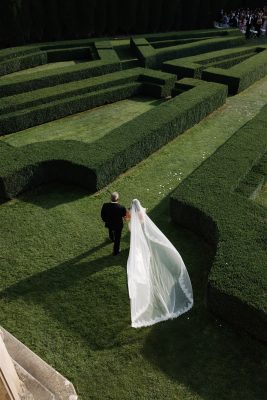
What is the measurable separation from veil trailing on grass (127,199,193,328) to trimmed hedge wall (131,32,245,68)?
15969mm

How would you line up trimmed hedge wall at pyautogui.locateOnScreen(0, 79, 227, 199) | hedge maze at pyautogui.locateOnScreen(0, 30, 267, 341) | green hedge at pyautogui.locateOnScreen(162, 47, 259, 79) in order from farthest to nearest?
green hedge at pyautogui.locateOnScreen(162, 47, 259, 79) → trimmed hedge wall at pyautogui.locateOnScreen(0, 79, 227, 199) → hedge maze at pyautogui.locateOnScreen(0, 30, 267, 341)

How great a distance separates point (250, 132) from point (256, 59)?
10.2 metres

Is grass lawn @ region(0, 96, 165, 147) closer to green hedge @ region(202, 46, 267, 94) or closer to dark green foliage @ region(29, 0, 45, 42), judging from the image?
green hedge @ region(202, 46, 267, 94)

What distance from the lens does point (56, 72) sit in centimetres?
1736

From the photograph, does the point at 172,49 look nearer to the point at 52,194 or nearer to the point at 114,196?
the point at 52,194

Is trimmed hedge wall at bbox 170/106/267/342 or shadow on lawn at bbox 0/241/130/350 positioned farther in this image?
shadow on lawn at bbox 0/241/130/350

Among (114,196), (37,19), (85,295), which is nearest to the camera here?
(85,295)

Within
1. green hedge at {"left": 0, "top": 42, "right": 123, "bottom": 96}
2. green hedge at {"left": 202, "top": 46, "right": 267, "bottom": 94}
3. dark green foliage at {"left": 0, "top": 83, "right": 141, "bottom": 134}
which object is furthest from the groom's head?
green hedge at {"left": 202, "top": 46, "right": 267, "bottom": 94}

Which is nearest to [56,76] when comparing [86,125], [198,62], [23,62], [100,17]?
[86,125]

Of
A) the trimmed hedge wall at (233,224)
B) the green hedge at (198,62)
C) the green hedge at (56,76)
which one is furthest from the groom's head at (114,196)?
the green hedge at (198,62)

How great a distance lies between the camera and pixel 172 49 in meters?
22.3

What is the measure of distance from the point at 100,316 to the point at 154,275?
117 cm

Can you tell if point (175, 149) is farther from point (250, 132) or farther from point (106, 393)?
point (106, 393)

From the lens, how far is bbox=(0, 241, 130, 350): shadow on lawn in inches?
256
